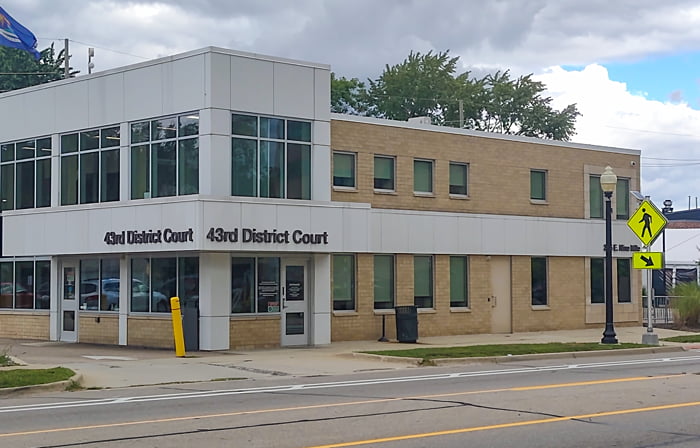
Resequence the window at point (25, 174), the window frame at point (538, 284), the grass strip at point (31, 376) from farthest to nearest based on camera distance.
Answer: the window frame at point (538, 284) → the window at point (25, 174) → the grass strip at point (31, 376)

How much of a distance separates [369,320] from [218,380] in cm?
1061

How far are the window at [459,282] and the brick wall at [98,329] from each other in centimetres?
1040

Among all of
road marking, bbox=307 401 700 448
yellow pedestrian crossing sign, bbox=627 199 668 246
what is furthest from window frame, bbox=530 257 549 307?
road marking, bbox=307 401 700 448

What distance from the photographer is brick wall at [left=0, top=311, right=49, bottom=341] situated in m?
30.4

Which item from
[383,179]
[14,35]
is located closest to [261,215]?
[383,179]

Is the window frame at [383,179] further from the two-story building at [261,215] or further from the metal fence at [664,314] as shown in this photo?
the metal fence at [664,314]

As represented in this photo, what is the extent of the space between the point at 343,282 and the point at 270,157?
4.63 m

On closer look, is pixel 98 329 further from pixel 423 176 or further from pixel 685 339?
pixel 685 339

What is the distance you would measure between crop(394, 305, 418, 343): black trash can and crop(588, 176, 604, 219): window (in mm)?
10600

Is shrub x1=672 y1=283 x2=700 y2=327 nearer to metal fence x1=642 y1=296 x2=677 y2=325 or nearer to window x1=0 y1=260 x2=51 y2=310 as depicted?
metal fence x1=642 y1=296 x2=677 y2=325

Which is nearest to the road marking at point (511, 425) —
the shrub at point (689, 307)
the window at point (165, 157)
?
the window at point (165, 157)

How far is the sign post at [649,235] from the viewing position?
1077 inches

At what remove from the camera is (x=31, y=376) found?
60.0 ft

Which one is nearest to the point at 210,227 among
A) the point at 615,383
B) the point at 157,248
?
the point at 157,248
